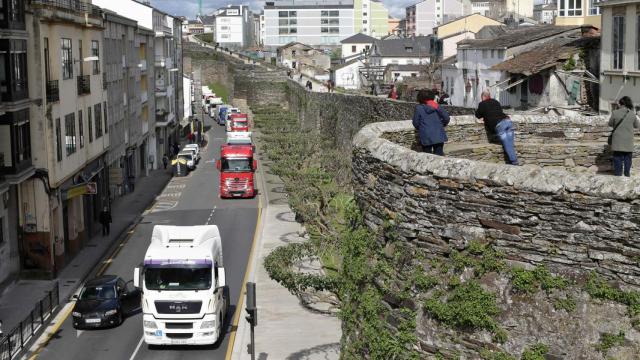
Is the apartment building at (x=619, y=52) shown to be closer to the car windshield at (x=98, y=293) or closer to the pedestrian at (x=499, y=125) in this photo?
the car windshield at (x=98, y=293)

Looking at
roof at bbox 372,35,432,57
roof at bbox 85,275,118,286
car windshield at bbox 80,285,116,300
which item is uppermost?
roof at bbox 372,35,432,57

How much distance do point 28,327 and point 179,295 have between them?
5.87m

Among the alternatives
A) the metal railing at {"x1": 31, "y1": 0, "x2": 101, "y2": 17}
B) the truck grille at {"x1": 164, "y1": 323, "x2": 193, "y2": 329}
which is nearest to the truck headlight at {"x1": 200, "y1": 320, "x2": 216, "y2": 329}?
the truck grille at {"x1": 164, "y1": 323, "x2": 193, "y2": 329}

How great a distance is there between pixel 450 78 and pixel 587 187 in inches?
2294

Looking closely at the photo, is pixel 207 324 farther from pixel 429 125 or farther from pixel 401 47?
pixel 401 47

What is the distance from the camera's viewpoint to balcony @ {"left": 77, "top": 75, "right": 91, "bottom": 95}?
4841 centimetres

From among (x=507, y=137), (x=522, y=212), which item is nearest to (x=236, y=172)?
(x=507, y=137)

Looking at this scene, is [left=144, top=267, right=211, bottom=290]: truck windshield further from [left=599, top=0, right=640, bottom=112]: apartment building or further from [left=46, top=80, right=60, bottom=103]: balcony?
[left=599, top=0, right=640, bottom=112]: apartment building

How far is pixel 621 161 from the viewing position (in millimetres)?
13312

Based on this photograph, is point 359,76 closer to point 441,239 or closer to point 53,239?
point 53,239

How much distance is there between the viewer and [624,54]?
35.3 metres

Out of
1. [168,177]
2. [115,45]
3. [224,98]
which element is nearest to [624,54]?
[115,45]

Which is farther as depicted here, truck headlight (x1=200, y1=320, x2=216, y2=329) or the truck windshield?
truck headlight (x1=200, y1=320, x2=216, y2=329)

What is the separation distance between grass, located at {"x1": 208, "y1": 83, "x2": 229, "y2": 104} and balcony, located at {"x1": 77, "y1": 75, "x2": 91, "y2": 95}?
339 ft
